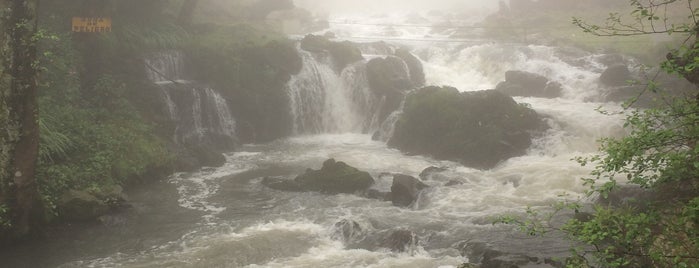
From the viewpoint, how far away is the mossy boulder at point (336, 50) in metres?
32.2

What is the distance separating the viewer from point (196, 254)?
13727mm

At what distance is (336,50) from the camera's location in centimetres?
3250

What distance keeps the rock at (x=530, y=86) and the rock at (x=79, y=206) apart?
23510mm

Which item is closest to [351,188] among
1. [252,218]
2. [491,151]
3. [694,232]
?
[252,218]

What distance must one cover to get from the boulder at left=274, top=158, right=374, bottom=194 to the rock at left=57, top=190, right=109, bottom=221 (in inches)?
243

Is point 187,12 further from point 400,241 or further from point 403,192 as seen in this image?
point 400,241

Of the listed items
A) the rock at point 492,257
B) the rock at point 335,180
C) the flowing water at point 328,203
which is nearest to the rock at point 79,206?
the flowing water at point 328,203

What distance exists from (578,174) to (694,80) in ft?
36.8

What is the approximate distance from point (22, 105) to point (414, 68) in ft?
83.1

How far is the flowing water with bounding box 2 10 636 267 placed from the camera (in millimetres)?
13734

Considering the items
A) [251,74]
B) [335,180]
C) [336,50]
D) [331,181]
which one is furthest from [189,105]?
[336,50]

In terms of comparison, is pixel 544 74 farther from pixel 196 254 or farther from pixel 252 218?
pixel 196 254

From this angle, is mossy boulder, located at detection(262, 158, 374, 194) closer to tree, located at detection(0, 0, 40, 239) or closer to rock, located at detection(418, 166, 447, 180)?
rock, located at detection(418, 166, 447, 180)

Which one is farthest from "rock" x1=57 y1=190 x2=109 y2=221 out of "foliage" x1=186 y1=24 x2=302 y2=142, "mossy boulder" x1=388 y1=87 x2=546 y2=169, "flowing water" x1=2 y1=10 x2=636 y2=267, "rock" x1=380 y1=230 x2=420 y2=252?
"mossy boulder" x1=388 y1=87 x2=546 y2=169
